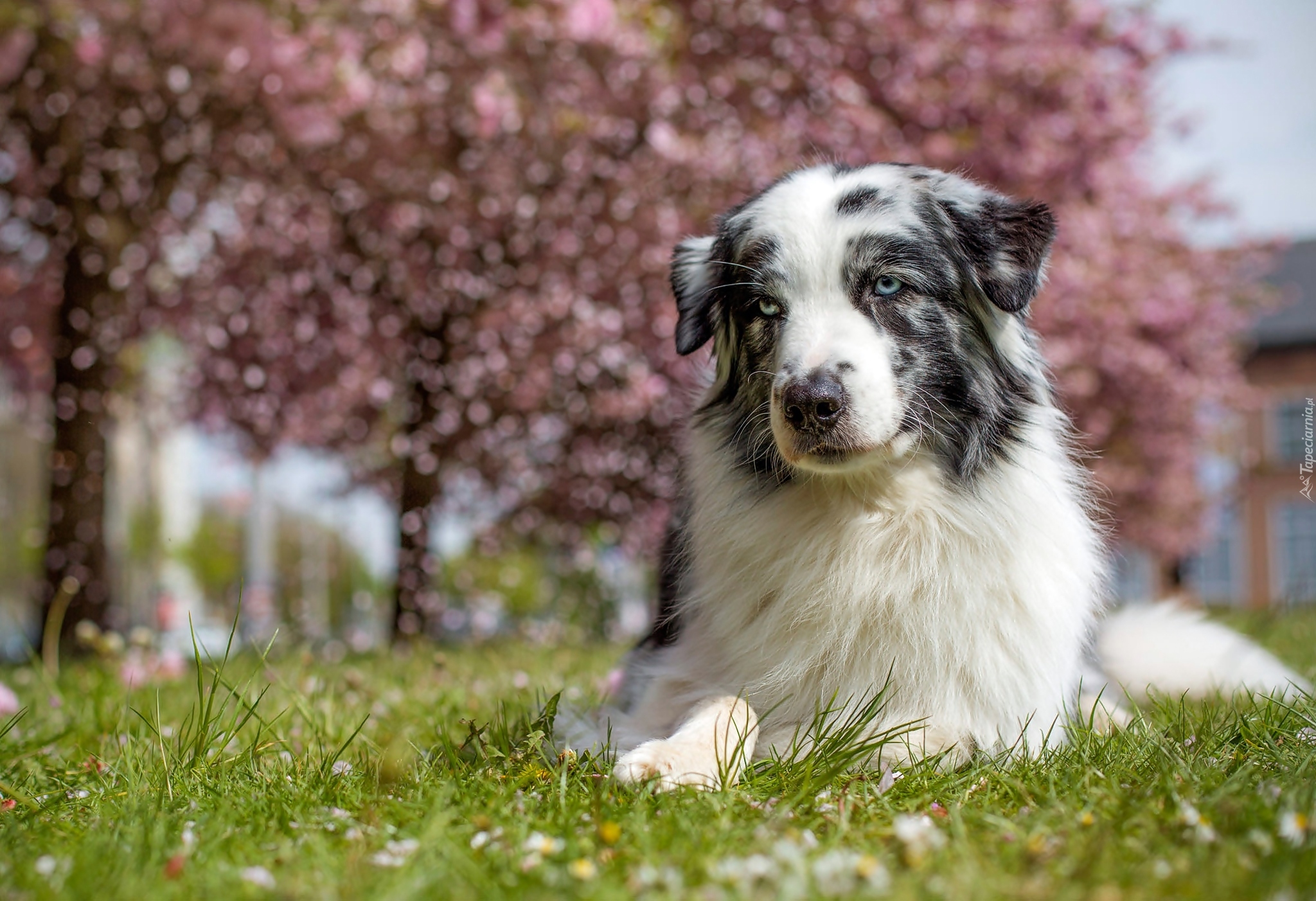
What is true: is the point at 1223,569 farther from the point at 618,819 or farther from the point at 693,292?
the point at 618,819

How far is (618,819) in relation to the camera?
2.06 metres

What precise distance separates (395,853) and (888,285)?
71.5 inches

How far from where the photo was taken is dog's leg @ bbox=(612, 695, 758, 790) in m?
2.29

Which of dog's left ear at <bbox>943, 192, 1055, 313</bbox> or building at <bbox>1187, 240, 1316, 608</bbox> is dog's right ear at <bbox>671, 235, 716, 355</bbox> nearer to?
dog's left ear at <bbox>943, 192, 1055, 313</bbox>

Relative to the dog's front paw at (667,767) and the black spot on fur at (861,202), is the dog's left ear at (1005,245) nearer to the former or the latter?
the black spot on fur at (861,202)

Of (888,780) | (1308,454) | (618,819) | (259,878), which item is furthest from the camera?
(1308,454)

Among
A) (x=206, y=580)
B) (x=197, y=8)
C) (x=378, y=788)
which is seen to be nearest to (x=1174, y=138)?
(x=197, y=8)

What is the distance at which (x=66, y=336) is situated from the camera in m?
7.76

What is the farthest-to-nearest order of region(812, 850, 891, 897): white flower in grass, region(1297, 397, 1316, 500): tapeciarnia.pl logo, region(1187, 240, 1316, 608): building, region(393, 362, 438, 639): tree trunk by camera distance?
region(1187, 240, 1316, 608): building, region(393, 362, 438, 639): tree trunk, region(1297, 397, 1316, 500): tapeciarnia.pl logo, region(812, 850, 891, 897): white flower in grass

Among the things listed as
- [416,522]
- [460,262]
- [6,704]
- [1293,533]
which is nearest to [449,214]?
[460,262]

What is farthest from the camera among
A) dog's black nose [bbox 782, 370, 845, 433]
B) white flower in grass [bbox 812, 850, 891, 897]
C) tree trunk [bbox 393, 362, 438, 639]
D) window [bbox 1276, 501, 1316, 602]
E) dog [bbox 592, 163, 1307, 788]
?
window [bbox 1276, 501, 1316, 602]

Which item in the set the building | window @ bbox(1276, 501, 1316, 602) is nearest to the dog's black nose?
window @ bbox(1276, 501, 1316, 602)

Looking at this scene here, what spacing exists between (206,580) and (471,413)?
28631 mm

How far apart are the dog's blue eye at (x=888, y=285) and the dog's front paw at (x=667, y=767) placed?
1262 millimetres
